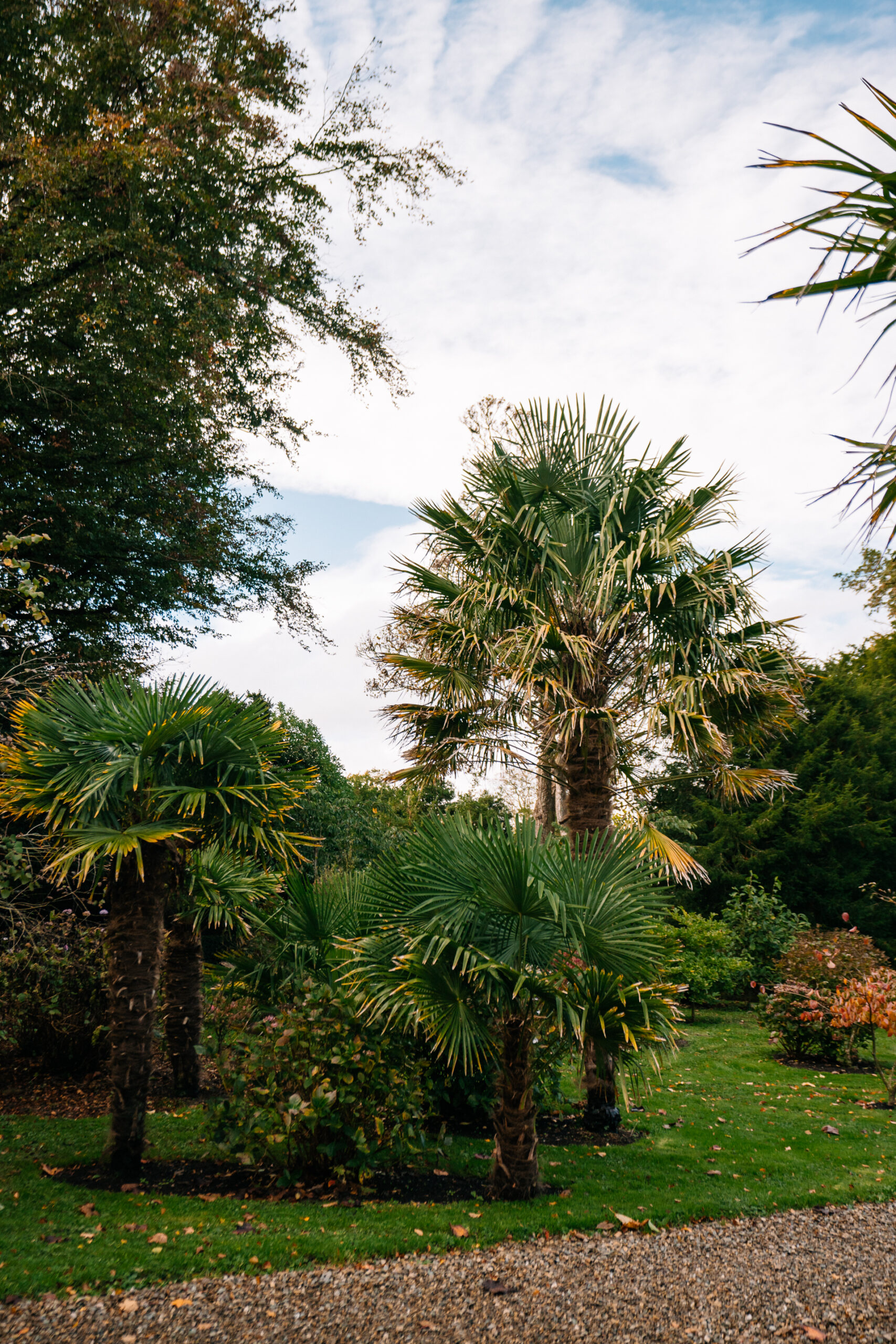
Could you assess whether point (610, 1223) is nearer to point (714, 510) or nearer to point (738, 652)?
point (738, 652)

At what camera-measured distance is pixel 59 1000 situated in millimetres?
8406

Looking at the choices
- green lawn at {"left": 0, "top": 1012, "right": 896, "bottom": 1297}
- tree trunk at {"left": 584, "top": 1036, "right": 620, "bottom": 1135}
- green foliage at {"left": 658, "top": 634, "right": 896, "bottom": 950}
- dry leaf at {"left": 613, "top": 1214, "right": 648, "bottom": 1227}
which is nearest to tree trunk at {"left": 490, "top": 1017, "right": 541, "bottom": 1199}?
green lawn at {"left": 0, "top": 1012, "right": 896, "bottom": 1297}

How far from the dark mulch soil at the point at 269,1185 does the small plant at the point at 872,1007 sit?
486 centimetres

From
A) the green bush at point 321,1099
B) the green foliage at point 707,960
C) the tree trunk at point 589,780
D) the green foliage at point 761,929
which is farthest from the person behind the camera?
the green foliage at point 761,929

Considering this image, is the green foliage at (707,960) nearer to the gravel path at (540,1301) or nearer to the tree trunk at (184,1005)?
the tree trunk at (184,1005)

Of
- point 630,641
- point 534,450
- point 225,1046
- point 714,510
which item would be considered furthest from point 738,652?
point 225,1046

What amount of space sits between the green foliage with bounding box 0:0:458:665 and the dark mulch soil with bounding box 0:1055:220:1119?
4.57m

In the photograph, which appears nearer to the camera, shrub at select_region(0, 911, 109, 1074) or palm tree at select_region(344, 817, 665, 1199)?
palm tree at select_region(344, 817, 665, 1199)

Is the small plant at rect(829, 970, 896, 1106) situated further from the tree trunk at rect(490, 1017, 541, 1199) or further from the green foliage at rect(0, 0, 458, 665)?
the green foliage at rect(0, 0, 458, 665)

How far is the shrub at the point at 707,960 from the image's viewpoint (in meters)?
Answer: 15.2

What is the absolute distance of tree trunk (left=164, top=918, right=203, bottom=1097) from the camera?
8.55 m

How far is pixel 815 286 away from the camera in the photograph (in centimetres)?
344

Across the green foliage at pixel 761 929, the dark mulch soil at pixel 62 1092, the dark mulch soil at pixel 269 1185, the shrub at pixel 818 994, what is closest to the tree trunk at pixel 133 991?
the dark mulch soil at pixel 269 1185

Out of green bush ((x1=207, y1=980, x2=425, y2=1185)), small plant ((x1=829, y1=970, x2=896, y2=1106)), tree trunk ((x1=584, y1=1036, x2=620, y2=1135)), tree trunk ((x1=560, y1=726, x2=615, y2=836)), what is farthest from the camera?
small plant ((x1=829, y1=970, x2=896, y2=1106))
